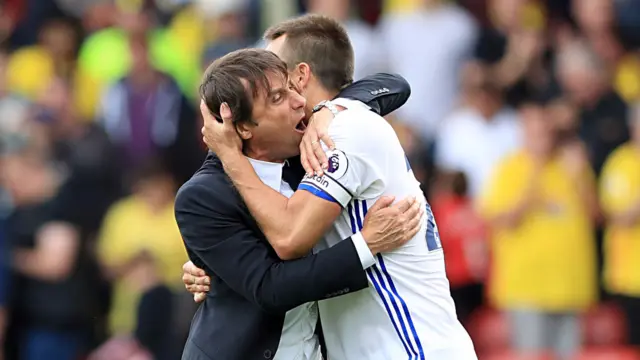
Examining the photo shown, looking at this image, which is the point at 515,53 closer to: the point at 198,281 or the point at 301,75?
the point at 301,75

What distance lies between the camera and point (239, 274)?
4395mm

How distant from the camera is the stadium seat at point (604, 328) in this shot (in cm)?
891

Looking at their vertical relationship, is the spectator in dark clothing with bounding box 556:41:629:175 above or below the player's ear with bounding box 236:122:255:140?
below

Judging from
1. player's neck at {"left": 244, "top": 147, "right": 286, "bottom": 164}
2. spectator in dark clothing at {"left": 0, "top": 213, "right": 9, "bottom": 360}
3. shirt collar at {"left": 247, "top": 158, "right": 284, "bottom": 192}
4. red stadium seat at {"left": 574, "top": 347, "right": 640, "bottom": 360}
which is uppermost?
player's neck at {"left": 244, "top": 147, "right": 286, "bottom": 164}

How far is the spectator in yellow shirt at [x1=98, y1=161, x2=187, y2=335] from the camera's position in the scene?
10.1 m

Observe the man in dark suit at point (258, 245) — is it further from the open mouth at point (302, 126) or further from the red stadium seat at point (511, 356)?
the red stadium seat at point (511, 356)

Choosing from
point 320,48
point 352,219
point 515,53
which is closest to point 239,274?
point 352,219

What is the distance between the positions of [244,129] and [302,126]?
26 centimetres

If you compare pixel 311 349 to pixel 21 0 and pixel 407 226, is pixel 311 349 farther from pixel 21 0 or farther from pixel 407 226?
pixel 21 0

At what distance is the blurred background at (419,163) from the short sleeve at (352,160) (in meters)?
4.48

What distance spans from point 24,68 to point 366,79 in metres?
8.24

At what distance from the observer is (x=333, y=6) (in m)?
11.1

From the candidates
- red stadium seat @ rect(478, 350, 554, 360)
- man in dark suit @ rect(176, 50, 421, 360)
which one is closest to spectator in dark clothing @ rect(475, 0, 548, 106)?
red stadium seat @ rect(478, 350, 554, 360)

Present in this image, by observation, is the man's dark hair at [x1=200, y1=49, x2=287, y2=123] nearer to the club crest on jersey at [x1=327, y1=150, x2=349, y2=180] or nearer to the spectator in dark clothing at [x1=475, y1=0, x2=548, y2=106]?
the club crest on jersey at [x1=327, y1=150, x2=349, y2=180]
